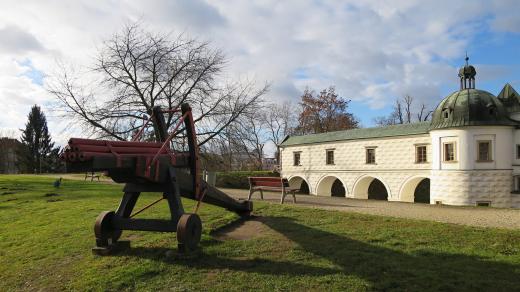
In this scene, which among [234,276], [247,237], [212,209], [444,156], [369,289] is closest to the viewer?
[369,289]

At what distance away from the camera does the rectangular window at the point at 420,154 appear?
98.7 feet

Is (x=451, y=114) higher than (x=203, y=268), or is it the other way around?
(x=451, y=114)

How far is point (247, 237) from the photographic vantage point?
27.5 ft

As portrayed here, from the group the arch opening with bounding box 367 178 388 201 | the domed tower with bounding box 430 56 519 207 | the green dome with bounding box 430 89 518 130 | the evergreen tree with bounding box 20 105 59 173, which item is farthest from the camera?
the evergreen tree with bounding box 20 105 59 173

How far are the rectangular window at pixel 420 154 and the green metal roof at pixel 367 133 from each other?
106 centimetres

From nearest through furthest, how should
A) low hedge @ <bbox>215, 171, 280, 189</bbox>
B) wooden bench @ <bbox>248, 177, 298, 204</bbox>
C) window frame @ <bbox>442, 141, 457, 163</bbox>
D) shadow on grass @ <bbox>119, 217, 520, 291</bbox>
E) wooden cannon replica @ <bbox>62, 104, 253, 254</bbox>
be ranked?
shadow on grass @ <bbox>119, 217, 520, 291</bbox>, wooden cannon replica @ <bbox>62, 104, 253, 254</bbox>, wooden bench @ <bbox>248, 177, 298, 204</bbox>, window frame @ <bbox>442, 141, 457, 163</bbox>, low hedge @ <bbox>215, 171, 280, 189</bbox>

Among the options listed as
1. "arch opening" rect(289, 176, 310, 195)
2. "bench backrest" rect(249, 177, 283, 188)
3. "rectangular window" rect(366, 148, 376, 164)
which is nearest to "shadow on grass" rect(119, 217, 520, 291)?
"bench backrest" rect(249, 177, 283, 188)

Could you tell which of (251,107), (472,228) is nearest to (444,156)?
(251,107)

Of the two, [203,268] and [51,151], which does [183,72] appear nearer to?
[203,268]

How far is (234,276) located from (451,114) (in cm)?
2587

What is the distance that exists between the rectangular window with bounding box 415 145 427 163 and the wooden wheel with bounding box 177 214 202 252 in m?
26.2

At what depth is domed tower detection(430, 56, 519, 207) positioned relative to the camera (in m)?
26.6

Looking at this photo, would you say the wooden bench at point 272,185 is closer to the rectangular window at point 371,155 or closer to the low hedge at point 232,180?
the rectangular window at point 371,155

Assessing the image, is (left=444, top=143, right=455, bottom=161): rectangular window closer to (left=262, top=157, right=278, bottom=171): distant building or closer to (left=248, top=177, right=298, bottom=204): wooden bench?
(left=248, top=177, right=298, bottom=204): wooden bench
